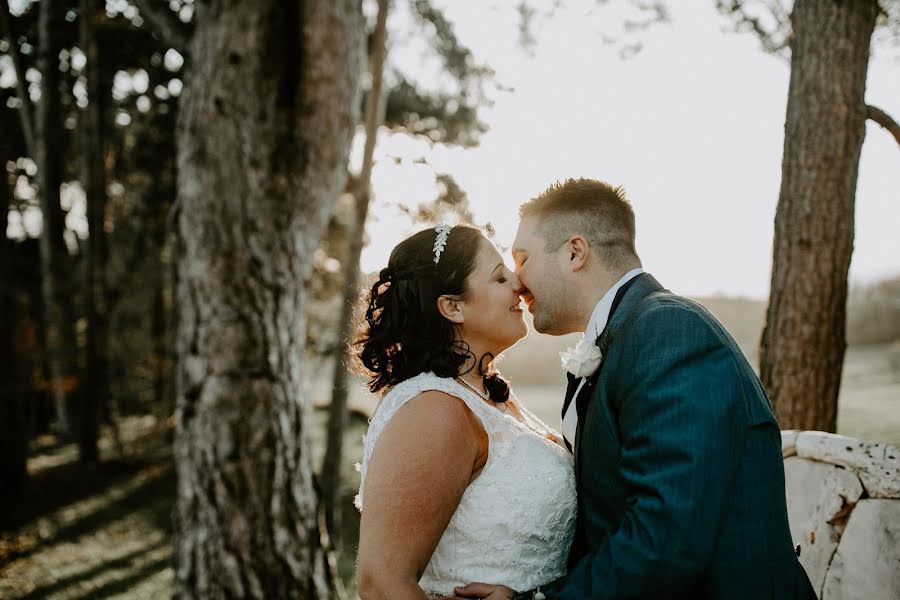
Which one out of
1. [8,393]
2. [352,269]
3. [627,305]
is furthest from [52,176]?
[627,305]

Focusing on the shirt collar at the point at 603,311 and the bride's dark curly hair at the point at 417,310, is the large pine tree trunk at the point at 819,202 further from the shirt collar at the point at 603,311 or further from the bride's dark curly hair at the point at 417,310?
the bride's dark curly hair at the point at 417,310

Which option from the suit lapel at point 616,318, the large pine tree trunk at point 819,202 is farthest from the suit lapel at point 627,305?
the large pine tree trunk at point 819,202

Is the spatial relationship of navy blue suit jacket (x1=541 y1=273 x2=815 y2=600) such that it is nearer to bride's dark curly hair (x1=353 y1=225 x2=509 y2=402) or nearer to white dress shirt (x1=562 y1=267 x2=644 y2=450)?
white dress shirt (x1=562 y1=267 x2=644 y2=450)

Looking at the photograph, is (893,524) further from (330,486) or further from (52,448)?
(52,448)

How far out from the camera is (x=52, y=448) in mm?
15133

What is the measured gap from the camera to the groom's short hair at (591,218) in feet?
8.90

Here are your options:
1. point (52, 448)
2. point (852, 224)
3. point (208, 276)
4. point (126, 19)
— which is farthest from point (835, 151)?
point (52, 448)

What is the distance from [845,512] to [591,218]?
1651 mm

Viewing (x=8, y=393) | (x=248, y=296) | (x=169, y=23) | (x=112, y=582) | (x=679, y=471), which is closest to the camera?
(x=679, y=471)

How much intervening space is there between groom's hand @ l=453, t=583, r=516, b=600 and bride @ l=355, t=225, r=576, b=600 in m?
0.04

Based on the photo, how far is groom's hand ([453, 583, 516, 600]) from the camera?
7.86 ft

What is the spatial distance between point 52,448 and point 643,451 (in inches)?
662

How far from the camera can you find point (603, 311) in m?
2.55

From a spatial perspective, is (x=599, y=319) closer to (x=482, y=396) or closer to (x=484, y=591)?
(x=482, y=396)
